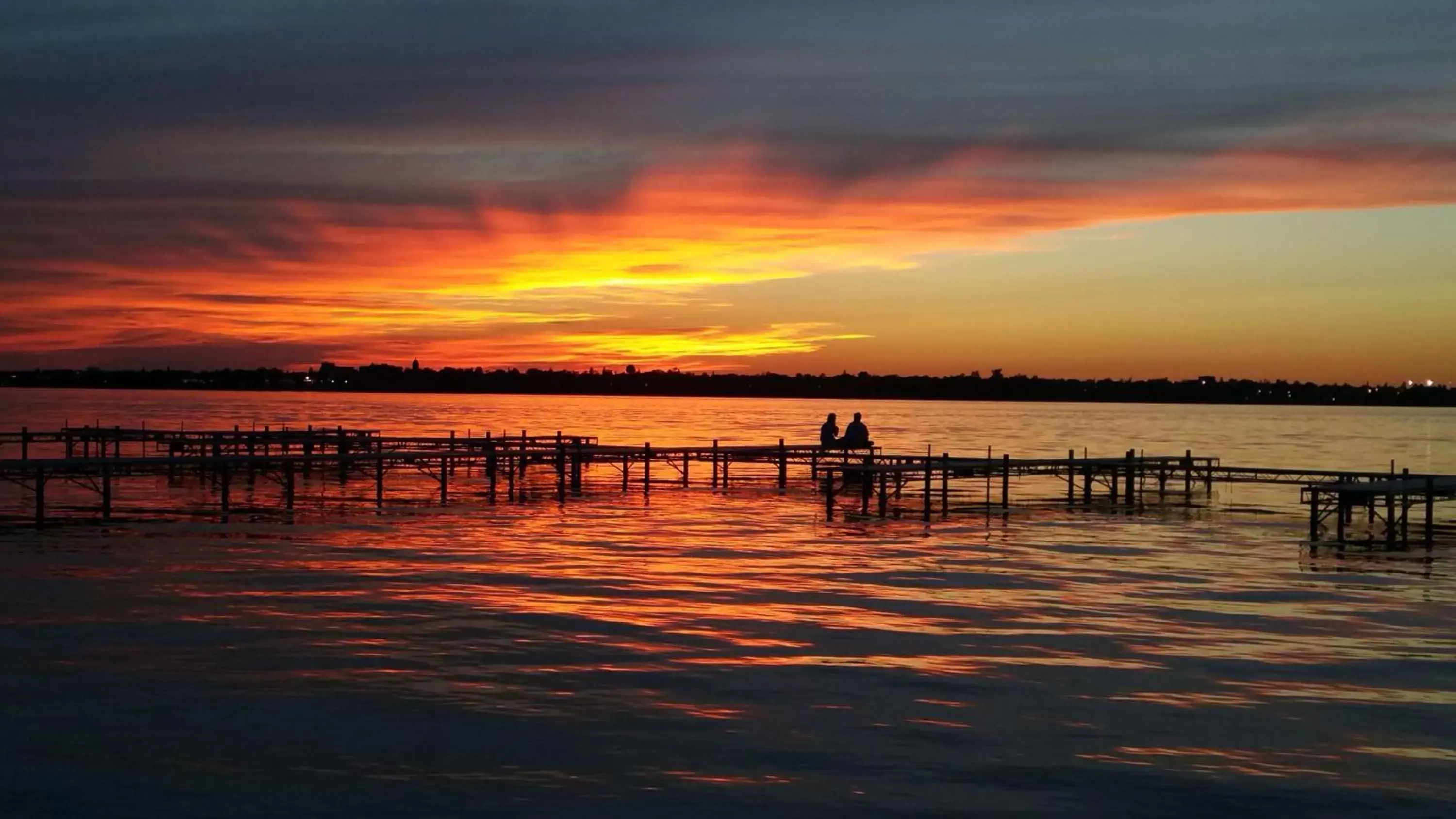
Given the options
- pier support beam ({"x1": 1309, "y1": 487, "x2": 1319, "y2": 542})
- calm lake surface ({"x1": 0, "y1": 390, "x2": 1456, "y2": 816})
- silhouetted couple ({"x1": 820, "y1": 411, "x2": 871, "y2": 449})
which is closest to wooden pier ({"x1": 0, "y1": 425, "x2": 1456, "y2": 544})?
pier support beam ({"x1": 1309, "y1": 487, "x2": 1319, "y2": 542})

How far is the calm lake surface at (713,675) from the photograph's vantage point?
439 inches

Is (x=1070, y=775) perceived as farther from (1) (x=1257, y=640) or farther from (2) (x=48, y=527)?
(2) (x=48, y=527)

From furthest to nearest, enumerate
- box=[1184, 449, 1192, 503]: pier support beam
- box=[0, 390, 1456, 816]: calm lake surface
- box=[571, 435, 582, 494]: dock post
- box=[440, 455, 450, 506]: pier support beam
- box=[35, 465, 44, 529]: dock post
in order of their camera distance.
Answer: box=[1184, 449, 1192, 503]: pier support beam < box=[571, 435, 582, 494]: dock post < box=[440, 455, 450, 506]: pier support beam < box=[35, 465, 44, 529]: dock post < box=[0, 390, 1456, 816]: calm lake surface

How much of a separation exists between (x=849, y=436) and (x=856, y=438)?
0.78ft

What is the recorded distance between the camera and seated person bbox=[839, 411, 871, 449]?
45.3m

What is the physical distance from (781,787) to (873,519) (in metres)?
25.2

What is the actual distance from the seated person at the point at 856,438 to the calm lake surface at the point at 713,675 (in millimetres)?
14479

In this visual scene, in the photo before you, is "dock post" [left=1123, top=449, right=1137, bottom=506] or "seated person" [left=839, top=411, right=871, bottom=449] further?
"seated person" [left=839, top=411, right=871, bottom=449]

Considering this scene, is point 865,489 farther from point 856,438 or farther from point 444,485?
point 444,485

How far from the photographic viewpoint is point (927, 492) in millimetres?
37906

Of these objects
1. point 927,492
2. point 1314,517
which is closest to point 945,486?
point 927,492

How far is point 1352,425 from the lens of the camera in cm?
14112

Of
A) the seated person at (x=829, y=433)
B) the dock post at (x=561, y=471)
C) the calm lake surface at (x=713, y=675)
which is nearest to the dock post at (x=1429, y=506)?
the calm lake surface at (x=713, y=675)

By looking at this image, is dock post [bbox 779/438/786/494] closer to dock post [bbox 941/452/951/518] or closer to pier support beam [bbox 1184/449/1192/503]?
dock post [bbox 941/452/951/518]
